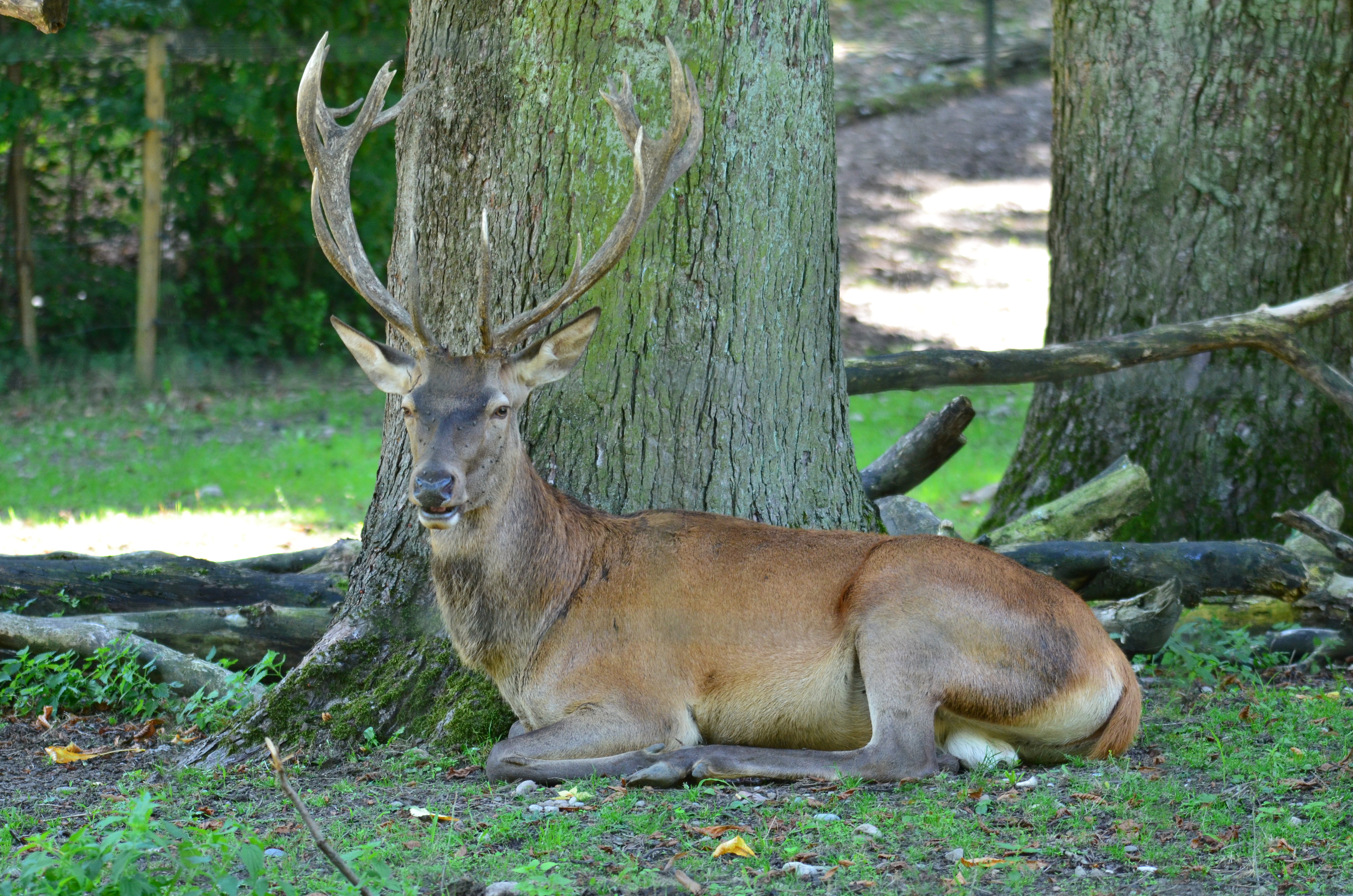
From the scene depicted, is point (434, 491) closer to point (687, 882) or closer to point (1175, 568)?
point (687, 882)

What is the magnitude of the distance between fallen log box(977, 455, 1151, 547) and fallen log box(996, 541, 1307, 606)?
0.46 meters

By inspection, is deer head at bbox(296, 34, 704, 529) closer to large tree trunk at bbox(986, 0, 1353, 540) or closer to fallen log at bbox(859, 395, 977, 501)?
fallen log at bbox(859, 395, 977, 501)

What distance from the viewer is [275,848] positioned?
4.25m

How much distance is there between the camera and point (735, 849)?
417 centimetres

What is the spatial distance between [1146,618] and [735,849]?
10.2ft

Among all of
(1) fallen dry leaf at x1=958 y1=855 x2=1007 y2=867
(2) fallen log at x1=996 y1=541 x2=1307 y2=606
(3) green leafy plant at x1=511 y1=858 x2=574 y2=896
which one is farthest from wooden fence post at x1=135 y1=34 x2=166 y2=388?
(1) fallen dry leaf at x1=958 y1=855 x2=1007 y2=867

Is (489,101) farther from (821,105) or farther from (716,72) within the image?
(821,105)

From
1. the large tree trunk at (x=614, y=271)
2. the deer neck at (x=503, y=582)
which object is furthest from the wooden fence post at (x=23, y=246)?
the deer neck at (x=503, y=582)

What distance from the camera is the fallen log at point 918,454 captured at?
7641 mm

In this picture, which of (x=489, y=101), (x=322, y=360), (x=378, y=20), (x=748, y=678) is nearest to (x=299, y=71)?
(x=378, y=20)

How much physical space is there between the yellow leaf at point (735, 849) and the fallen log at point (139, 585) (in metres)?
3.48

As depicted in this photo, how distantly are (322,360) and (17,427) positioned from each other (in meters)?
3.18

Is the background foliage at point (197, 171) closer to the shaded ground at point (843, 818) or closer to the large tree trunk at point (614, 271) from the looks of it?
the large tree trunk at point (614, 271)

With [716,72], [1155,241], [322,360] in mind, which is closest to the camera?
[716,72]
